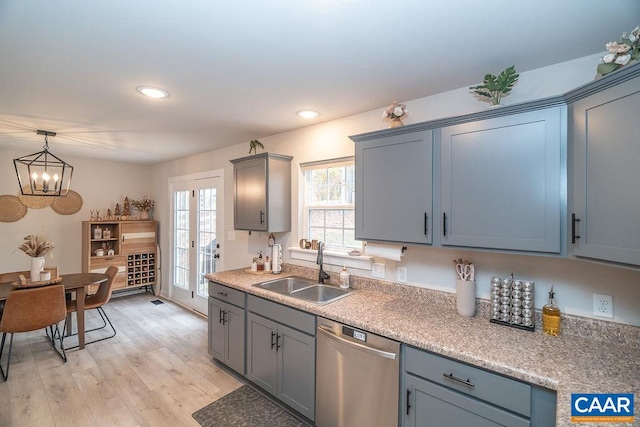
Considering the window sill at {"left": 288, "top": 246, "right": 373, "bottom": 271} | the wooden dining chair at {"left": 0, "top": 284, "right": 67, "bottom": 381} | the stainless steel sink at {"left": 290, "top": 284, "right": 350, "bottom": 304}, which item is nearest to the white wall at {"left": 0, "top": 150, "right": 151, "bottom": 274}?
the wooden dining chair at {"left": 0, "top": 284, "right": 67, "bottom": 381}

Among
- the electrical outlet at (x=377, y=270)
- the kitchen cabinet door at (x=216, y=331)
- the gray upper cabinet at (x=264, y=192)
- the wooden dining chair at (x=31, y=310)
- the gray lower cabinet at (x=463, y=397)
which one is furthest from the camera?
the gray upper cabinet at (x=264, y=192)

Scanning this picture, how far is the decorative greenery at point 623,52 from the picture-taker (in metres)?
1.18

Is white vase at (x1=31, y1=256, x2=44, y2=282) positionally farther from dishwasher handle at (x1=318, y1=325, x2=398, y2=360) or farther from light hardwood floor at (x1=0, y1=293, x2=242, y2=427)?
dishwasher handle at (x1=318, y1=325, x2=398, y2=360)

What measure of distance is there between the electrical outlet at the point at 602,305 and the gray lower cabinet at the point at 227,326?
2379mm

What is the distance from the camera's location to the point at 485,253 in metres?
1.89

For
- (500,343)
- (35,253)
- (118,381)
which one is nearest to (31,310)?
(35,253)

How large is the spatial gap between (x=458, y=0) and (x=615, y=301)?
167 centimetres

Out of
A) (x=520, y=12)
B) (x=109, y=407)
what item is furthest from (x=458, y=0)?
(x=109, y=407)

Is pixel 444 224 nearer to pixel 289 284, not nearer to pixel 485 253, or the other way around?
pixel 485 253

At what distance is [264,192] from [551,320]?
7.86 ft

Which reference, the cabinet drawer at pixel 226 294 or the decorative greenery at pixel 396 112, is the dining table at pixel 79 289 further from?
the decorative greenery at pixel 396 112

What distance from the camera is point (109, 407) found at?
2.28 metres

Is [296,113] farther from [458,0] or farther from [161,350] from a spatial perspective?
[161,350]

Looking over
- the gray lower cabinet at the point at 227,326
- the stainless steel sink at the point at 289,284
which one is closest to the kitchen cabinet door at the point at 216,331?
the gray lower cabinet at the point at 227,326
